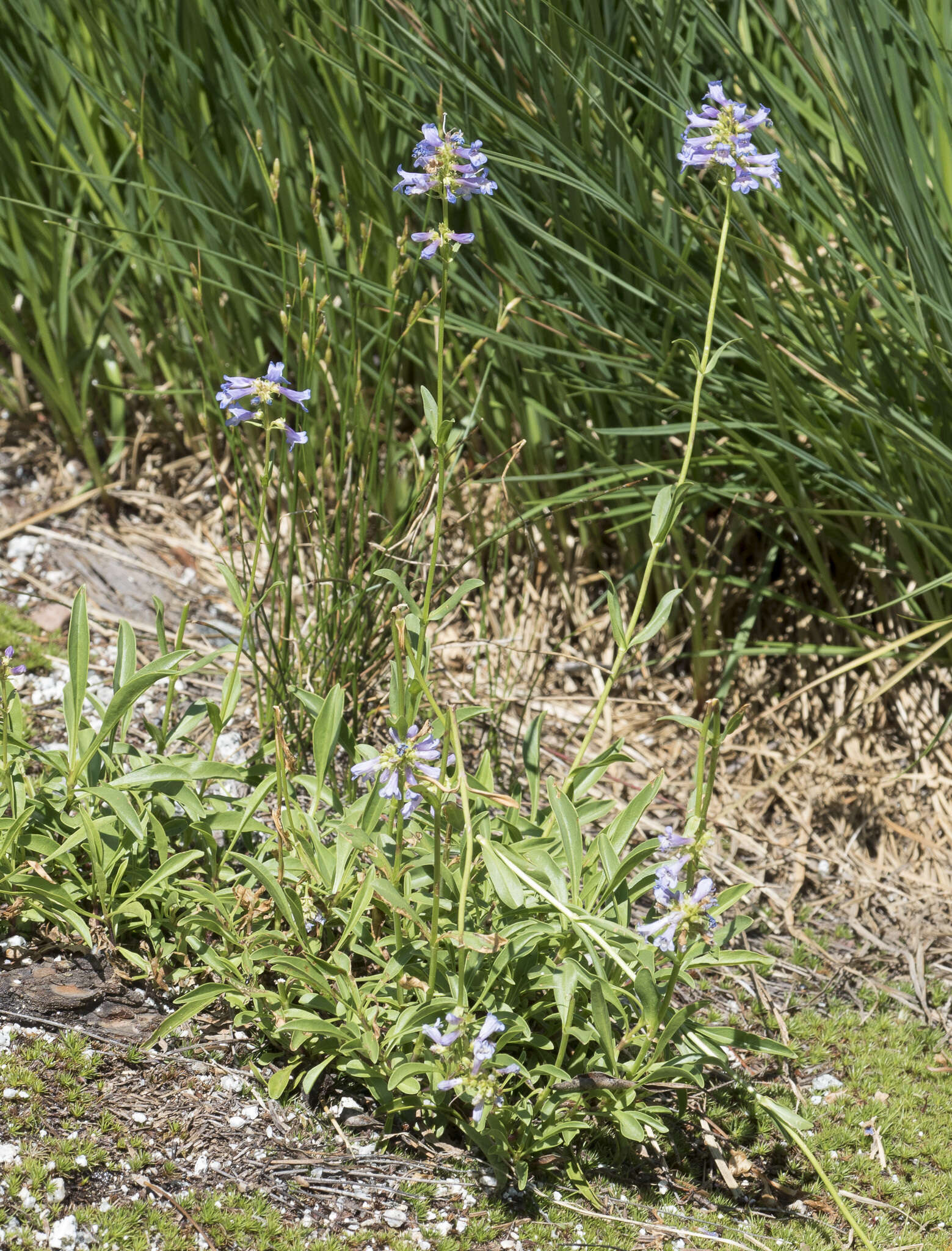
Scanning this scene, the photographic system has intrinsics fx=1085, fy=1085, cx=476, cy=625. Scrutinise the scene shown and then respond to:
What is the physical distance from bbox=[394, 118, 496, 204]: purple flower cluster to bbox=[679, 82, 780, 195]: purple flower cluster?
0.27 metres

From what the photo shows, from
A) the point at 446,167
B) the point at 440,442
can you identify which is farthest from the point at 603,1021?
the point at 446,167

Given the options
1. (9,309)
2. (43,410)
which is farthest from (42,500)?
(9,309)

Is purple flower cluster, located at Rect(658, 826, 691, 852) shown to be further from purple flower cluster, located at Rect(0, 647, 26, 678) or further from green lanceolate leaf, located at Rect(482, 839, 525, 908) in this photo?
purple flower cluster, located at Rect(0, 647, 26, 678)

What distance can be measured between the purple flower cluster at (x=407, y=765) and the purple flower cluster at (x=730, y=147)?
82 cm

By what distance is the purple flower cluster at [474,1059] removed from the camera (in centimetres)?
128

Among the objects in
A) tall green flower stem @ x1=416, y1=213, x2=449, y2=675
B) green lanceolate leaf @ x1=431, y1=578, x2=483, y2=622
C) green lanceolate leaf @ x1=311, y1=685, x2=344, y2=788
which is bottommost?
green lanceolate leaf @ x1=311, y1=685, x2=344, y2=788

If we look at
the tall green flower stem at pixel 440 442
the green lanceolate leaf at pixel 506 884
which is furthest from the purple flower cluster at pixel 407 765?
the green lanceolate leaf at pixel 506 884

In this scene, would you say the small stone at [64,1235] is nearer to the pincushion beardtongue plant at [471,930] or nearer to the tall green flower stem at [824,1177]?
the pincushion beardtongue plant at [471,930]

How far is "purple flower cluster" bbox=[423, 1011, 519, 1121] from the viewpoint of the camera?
1.28 metres

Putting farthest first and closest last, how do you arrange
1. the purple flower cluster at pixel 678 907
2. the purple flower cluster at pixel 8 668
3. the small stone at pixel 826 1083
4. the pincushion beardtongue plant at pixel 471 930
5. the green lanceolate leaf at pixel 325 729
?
the small stone at pixel 826 1083
the green lanceolate leaf at pixel 325 729
the purple flower cluster at pixel 8 668
the pincushion beardtongue plant at pixel 471 930
the purple flower cluster at pixel 678 907

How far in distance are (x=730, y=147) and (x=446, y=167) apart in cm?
38

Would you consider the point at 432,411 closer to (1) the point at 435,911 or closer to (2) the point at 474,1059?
(1) the point at 435,911

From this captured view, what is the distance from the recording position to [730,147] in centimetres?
142

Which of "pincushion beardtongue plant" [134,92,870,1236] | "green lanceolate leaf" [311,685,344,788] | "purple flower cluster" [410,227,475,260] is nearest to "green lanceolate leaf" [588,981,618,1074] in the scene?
"pincushion beardtongue plant" [134,92,870,1236]
